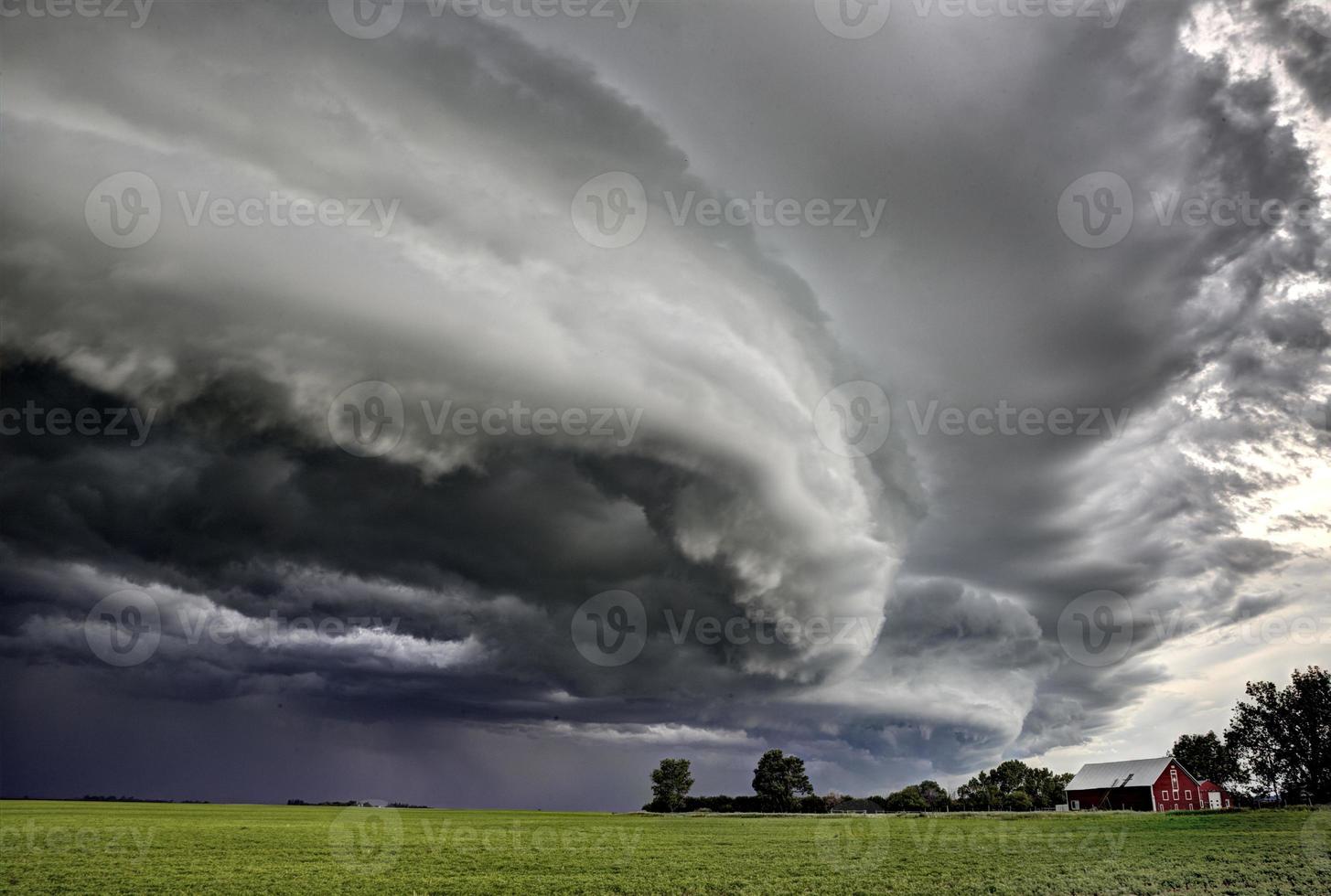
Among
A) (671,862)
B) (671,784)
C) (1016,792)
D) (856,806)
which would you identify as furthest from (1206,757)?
(671,862)

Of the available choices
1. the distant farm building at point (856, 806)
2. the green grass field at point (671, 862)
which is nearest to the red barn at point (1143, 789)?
the distant farm building at point (856, 806)

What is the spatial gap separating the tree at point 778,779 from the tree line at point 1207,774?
0.21 m

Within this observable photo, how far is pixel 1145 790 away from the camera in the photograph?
133m

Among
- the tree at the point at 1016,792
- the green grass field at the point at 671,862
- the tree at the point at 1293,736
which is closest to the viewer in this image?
the green grass field at the point at 671,862

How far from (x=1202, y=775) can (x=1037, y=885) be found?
198 metres

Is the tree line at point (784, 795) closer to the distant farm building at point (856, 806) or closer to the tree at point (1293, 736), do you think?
the distant farm building at point (856, 806)

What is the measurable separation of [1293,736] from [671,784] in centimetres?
12215

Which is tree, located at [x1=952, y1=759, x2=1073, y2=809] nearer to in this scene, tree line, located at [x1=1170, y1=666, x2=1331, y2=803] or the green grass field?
tree line, located at [x1=1170, y1=666, x2=1331, y2=803]

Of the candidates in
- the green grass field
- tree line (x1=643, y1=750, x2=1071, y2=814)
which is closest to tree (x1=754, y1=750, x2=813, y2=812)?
tree line (x1=643, y1=750, x2=1071, y2=814)

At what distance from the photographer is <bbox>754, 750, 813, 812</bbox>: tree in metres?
183

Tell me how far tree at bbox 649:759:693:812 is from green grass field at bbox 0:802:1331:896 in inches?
4908

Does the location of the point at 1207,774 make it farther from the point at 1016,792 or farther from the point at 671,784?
the point at 671,784

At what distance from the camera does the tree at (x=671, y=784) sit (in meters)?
183

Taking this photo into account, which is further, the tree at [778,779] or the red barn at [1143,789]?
the tree at [778,779]
